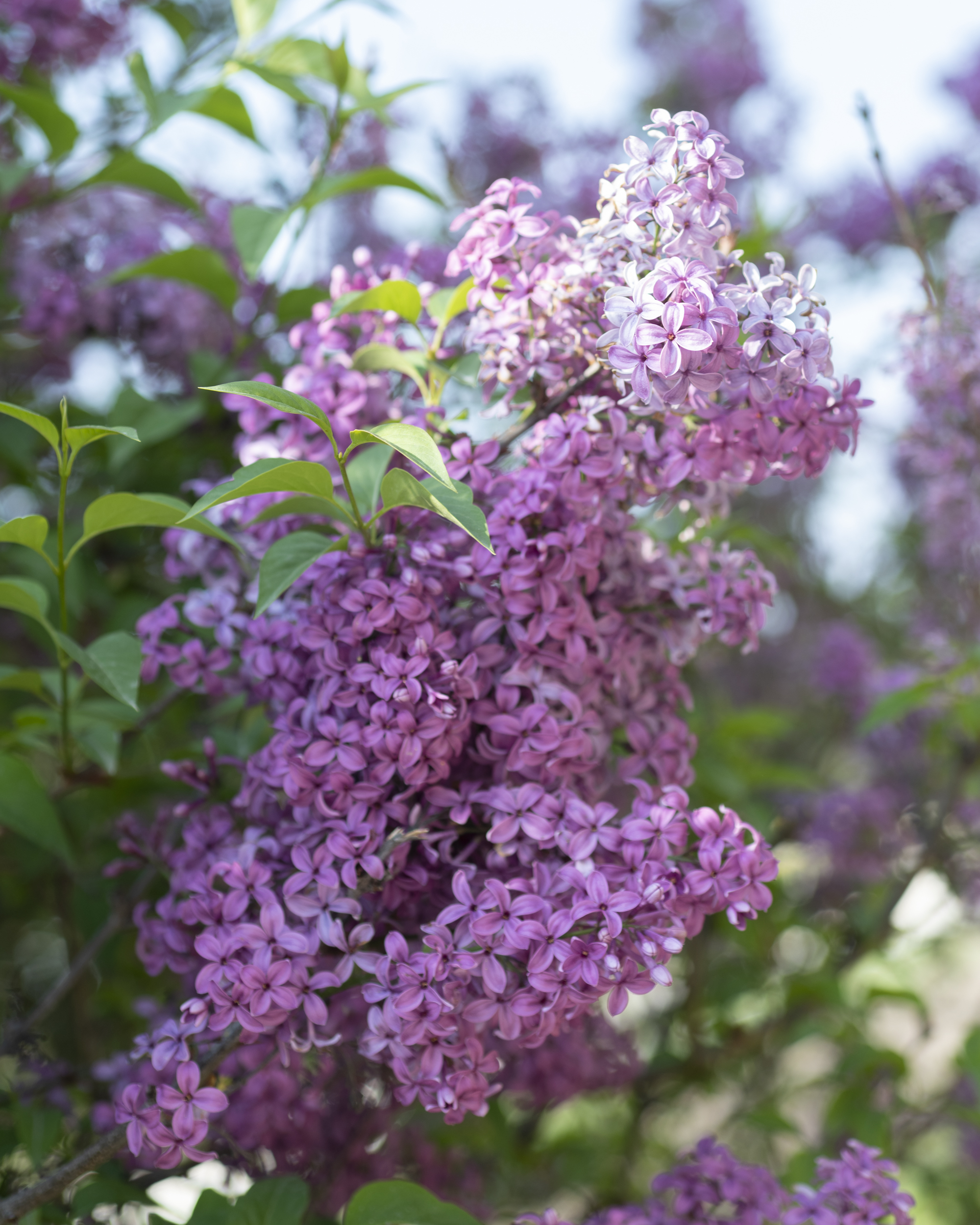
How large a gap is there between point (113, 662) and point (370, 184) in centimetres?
Answer: 57

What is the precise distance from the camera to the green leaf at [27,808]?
835 mm

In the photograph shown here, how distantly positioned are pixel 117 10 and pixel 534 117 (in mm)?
1022

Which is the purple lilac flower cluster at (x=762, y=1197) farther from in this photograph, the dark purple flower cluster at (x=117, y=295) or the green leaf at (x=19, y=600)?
the dark purple flower cluster at (x=117, y=295)

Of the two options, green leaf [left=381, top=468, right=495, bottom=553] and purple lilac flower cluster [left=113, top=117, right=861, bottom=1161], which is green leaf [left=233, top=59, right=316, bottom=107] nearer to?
purple lilac flower cluster [left=113, top=117, right=861, bottom=1161]

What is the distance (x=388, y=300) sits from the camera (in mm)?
832

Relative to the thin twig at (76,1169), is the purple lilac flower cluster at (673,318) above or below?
above

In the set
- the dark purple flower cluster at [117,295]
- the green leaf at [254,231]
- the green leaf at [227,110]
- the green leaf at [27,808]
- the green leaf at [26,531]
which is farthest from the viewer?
the dark purple flower cluster at [117,295]

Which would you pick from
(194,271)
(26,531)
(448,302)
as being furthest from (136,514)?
(194,271)

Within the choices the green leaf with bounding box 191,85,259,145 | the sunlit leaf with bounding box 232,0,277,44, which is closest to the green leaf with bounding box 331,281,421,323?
the green leaf with bounding box 191,85,259,145

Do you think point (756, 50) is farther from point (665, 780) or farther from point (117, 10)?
point (665, 780)

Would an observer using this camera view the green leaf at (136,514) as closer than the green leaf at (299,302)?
Yes

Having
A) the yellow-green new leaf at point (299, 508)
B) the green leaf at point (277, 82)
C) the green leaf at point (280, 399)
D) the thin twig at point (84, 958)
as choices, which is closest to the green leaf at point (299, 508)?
the yellow-green new leaf at point (299, 508)

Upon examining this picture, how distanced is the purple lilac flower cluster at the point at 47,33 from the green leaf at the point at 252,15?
0.41m

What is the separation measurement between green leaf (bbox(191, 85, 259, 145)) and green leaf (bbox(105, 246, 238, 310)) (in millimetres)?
141
